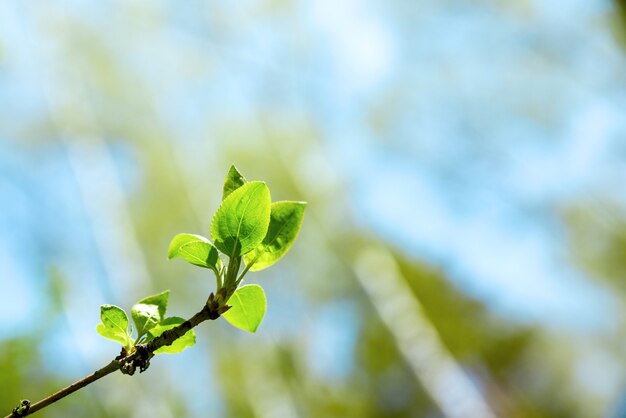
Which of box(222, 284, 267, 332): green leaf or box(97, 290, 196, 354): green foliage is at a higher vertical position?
box(97, 290, 196, 354): green foliage

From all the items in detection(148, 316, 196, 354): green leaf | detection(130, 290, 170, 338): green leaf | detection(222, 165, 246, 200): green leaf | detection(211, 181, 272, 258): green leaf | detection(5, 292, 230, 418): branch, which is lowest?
detection(5, 292, 230, 418): branch

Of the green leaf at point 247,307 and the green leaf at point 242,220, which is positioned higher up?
the green leaf at point 242,220

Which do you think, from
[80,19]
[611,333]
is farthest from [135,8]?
[611,333]
